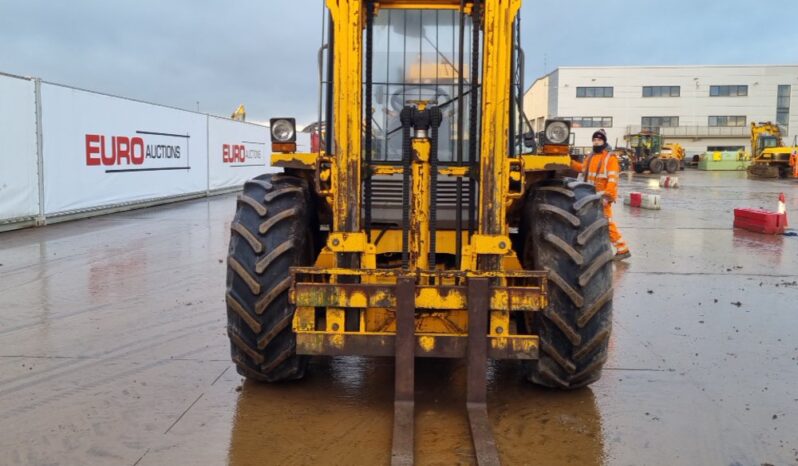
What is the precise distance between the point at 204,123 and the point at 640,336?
719 inches

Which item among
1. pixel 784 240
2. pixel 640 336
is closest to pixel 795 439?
pixel 640 336

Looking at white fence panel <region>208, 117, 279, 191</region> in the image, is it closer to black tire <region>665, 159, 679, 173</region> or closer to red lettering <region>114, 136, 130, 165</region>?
red lettering <region>114, 136, 130, 165</region>

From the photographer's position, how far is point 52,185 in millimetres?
14211

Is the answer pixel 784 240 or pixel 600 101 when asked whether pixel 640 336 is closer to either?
pixel 784 240

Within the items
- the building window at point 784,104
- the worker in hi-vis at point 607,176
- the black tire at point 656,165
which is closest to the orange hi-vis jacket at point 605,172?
the worker in hi-vis at point 607,176

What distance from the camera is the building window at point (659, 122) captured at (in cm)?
6906

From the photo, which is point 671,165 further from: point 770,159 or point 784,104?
point 784,104

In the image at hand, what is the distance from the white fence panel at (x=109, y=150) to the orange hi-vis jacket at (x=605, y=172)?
34.8 ft

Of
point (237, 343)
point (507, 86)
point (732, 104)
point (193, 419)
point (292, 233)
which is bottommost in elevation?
point (193, 419)

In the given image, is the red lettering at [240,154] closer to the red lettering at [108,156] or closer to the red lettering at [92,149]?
the red lettering at [108,156]

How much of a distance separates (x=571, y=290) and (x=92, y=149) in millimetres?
14057

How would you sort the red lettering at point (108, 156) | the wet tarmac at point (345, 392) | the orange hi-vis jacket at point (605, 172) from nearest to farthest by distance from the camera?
the wet tarmac at point (345, 392), the orange hi-vis jacket at point (605, 172), the red lettering at point (108, 156)

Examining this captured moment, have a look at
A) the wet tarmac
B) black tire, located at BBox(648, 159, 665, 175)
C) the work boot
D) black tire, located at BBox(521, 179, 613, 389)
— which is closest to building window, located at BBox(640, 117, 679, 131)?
black tire, located at BBox(648, 159, 665, 175)

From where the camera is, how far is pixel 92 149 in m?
15.6
